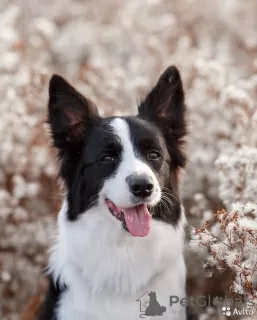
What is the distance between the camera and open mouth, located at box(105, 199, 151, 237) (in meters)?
3.99

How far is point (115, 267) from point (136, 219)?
1.48 ft

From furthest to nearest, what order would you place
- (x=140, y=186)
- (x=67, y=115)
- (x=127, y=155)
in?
(x=67, y=115)
(x=127, y=155)
(x=140, y=186)

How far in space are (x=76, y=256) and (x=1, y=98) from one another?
3206 millimetres

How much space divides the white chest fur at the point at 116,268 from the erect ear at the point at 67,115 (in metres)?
0.63

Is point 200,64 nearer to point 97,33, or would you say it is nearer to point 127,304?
point 127,304

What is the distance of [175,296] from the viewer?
4195 mm

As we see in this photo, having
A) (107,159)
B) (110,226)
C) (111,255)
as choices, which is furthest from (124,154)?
(111,255)

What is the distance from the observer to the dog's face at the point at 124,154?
3.96 m

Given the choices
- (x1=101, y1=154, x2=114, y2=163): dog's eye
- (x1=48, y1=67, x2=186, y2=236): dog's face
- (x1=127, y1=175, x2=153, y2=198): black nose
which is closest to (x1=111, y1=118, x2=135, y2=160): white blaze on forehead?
(x1=48, y1=67, x2=186, y2=236): dog's face

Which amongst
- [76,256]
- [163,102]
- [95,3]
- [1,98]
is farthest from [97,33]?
[76,256]

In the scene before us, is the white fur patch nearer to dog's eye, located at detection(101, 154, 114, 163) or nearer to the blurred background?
dog's eye, located at detection(101, 154, 114, 163)

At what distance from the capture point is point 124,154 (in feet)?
13.5

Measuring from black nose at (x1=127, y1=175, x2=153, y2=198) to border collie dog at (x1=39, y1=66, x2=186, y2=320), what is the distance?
12 cm

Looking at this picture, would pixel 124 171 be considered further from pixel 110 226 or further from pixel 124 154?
pixel 110 226
